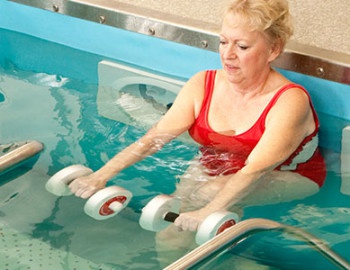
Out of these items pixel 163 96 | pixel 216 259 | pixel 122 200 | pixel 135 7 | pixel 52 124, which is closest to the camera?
pixel 216 259

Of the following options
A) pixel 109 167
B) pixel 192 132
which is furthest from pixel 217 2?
pixel 109 167

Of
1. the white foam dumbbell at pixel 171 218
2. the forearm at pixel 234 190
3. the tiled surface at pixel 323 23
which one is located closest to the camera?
the white foam dumbbell at pixel 171 218

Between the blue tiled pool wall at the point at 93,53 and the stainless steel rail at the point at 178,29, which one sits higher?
the stainless steel rail at the point at 178,29

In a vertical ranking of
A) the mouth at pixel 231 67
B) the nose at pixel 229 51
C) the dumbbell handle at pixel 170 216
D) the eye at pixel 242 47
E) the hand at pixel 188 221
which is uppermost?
the eye at pixel 242 47

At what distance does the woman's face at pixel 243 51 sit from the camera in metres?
2.82

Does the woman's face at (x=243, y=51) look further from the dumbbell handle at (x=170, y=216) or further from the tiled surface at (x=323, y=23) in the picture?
the dumbbell handle at (x=170, y=216)

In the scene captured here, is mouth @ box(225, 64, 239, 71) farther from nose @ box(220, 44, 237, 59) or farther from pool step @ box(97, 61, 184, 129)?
pool step @ box(97, 61, 184, 129)

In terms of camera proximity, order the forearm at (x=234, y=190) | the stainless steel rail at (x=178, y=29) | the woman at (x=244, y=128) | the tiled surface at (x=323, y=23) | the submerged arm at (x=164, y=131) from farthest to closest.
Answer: the tiled surface at (x=323, y=23), the stainless steel rail at (x=178, y=29), the submerged arm at (x=164, y=131), the woman at (x=244, y=128), the forearm at (x=234, y=190)

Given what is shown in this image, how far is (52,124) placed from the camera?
10.7 feet

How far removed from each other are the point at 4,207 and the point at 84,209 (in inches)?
11.2

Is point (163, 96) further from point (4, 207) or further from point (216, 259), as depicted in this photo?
point (216, 259)

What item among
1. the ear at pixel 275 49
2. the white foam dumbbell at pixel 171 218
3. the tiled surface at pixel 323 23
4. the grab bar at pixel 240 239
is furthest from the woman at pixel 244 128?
the tiled surface at pixel 323 23

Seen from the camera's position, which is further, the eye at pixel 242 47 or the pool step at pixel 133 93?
the pool step at pixel 133 93

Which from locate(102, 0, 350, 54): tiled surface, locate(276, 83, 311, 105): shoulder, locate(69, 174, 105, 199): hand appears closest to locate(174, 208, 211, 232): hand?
locate(69, 174, 105, 199): hand
